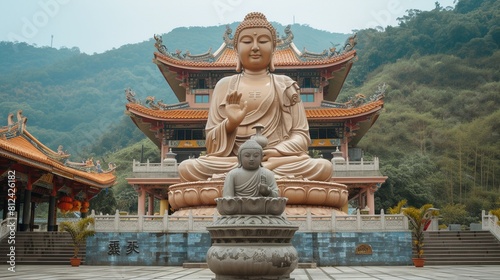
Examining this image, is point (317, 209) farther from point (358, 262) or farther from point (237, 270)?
point (237, 270)

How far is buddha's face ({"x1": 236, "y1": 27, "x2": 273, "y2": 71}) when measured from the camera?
12.3m

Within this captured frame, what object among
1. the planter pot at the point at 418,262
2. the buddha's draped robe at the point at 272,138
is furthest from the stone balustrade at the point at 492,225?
the buddha's draped robe at the point at 272,138

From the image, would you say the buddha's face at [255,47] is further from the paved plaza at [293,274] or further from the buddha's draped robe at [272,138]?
the paved plaza at [293,274]

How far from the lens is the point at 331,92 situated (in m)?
26.5

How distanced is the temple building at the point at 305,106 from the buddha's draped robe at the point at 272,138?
22.4 ft

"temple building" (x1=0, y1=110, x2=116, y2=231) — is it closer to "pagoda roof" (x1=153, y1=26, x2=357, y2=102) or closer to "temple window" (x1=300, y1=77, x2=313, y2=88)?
"pagoda roof" (x1=153, y1=26, x2=357, y2=102)

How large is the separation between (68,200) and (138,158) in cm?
2882

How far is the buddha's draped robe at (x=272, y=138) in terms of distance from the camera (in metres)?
11.6

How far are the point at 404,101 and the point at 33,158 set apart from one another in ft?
129

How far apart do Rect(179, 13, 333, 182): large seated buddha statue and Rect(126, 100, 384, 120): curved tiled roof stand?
326 inches

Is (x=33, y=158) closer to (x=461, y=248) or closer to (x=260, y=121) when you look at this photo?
(x=260, y=121)

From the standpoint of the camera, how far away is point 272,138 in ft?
40.3

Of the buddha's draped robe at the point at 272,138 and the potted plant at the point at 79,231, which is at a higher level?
the buddha's draped robe at the point at 272,138

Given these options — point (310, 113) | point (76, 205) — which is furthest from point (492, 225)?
point (76, 205)
